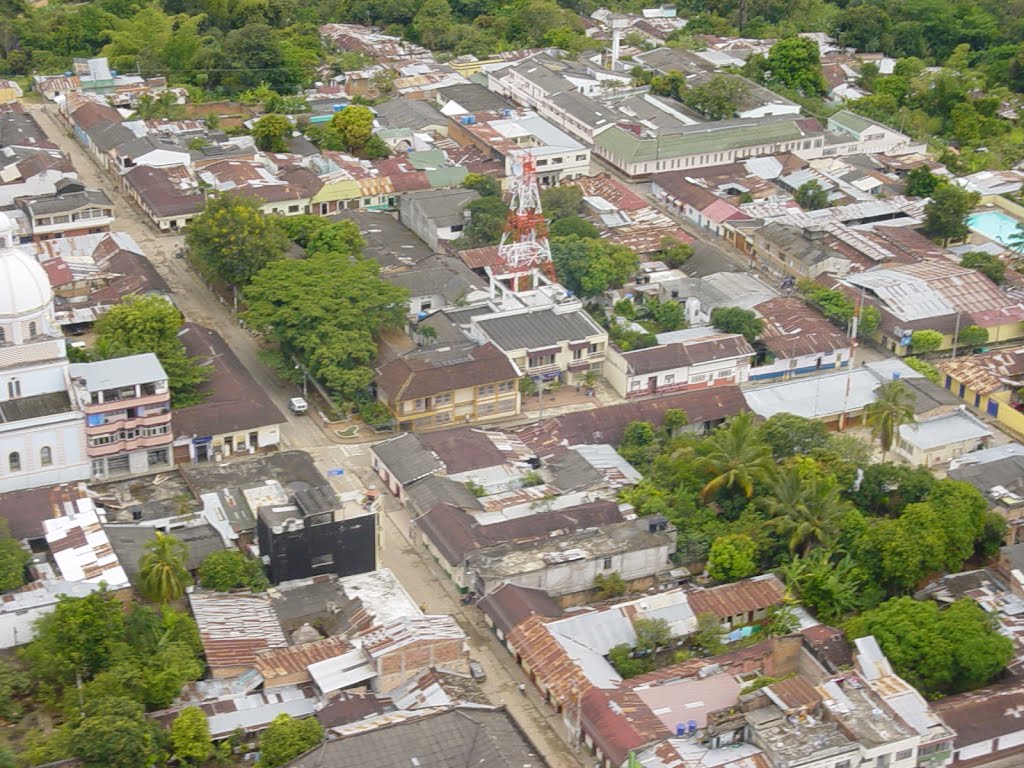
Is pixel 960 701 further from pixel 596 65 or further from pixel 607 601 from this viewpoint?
pixel 596 65

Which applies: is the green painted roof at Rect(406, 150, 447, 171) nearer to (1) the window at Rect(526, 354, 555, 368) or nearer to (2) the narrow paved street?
(2) the narrow paved street

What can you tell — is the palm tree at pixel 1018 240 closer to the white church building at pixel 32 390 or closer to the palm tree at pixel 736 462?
the palm tree at pixel 736 462

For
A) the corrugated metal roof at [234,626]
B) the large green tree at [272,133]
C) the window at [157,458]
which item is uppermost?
the large green tree at [272,133]

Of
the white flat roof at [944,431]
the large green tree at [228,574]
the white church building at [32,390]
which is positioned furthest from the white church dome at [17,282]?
the white flat roof at [944,431]

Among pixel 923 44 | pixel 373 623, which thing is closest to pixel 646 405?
pixel 373 623

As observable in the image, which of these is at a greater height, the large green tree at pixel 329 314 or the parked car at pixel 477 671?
the large green tree at pixel 329 314

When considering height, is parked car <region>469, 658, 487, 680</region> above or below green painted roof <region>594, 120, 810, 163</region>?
below

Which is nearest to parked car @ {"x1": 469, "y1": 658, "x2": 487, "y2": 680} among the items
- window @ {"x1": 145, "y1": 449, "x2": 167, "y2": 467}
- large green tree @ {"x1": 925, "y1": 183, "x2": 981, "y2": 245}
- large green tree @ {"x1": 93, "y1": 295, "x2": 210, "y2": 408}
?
window @ {"x1": 145, "y1": 449, "x2": 167, "y2": 467}

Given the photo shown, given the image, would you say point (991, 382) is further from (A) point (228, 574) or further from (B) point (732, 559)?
(A) point (228, 574)
